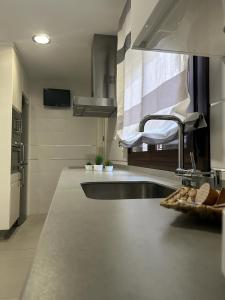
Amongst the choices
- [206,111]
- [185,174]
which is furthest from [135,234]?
[206,111]

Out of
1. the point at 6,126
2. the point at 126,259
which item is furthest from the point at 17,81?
the point at 126,259

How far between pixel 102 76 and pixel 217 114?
2030 mm

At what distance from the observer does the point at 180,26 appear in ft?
2.59

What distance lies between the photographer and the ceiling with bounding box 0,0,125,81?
2176 mm

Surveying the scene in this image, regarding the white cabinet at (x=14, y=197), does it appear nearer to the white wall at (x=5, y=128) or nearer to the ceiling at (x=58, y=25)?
the white wall at (x=5, y=128)

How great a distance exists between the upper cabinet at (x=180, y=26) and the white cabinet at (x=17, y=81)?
2.55 meters

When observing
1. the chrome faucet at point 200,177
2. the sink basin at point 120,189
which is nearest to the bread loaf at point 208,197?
the chrome faucet at point 200,177

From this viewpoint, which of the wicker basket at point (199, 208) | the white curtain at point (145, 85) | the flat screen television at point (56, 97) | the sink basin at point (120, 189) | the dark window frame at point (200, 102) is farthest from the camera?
the flat screen television at point (56, 97)

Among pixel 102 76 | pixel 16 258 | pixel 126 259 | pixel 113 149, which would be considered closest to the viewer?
pixel 126 259

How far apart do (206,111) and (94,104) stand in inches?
67.5

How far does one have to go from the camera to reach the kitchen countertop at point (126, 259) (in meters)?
0.32

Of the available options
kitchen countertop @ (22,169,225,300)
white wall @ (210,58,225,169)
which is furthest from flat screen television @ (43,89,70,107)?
kitchen countertop @ (22,169,225,300)

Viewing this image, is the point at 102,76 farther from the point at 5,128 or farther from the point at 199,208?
the point at 199,208

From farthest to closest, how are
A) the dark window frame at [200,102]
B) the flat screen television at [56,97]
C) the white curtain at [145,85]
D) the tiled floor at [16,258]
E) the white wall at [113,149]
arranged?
the flat screen television at [56,97] → the white wall at [113,149] → the tiled floor at [16,258] → the white curtain at [145,85] → the dark window frame at [200,102]
